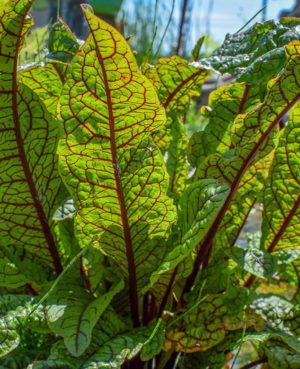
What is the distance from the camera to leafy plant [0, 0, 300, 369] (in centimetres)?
72

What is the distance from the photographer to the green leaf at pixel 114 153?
27.1 inches

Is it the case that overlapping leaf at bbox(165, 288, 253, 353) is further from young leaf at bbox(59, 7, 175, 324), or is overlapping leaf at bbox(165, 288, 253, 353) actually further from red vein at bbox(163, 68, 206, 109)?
red vein at bbox(163, 68, 206, 109)

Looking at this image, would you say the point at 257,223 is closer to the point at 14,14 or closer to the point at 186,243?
the point at 186,243

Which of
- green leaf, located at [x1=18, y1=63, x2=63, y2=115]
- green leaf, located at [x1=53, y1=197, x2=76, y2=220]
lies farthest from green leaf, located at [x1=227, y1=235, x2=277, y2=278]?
green leaf, located at [x1=18, y1=63, x2=63, y2=115]

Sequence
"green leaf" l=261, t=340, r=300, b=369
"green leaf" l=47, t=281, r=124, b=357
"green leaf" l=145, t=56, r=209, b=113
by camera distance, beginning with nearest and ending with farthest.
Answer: "green leaf" l=47, t=281, r=124, b=357
"green leaf" l=261, t=340, r=300, b=369
"green leaf" l=145, t=56, r=209, b=113

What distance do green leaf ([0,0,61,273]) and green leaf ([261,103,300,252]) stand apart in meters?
0.35

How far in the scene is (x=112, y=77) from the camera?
0.69 metres

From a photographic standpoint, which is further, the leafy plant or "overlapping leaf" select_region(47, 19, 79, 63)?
"overlapping leaf" select_region(47, 19, 79, 63)

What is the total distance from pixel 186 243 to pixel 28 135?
0.28 metres

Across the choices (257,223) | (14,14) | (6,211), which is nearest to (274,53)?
(14,14)

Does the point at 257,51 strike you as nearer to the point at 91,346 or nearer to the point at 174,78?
the point at 174,78

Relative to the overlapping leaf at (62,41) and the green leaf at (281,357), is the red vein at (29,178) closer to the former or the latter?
the overlapping leaf at (62,41)

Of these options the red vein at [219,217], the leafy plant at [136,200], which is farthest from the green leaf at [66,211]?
the red vein at [219,217]

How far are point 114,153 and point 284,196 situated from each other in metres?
0.32
